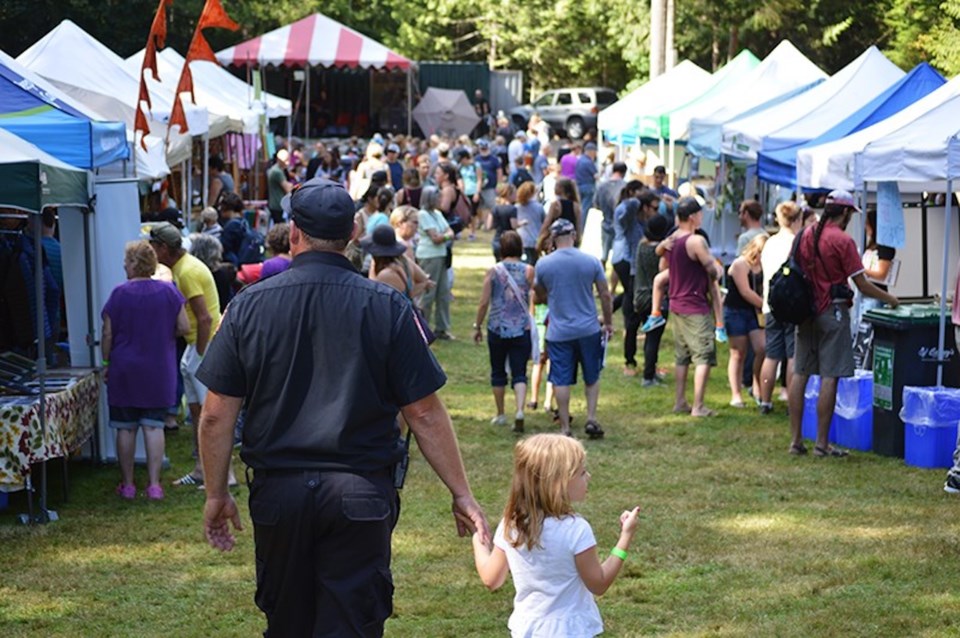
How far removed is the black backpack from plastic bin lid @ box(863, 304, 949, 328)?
695 mm

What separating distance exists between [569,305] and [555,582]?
6383mm

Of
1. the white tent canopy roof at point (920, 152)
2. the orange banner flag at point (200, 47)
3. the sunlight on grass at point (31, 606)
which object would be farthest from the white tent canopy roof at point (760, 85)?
the sunlight on grass at point (31, 606)

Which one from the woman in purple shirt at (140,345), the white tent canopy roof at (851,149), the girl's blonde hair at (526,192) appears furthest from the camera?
the girl's blonde hair at (526,192)

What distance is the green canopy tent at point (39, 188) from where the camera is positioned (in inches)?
312

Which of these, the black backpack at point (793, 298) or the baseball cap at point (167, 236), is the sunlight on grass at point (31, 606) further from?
the black backpack at point (793, 298)

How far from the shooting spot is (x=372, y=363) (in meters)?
4.40

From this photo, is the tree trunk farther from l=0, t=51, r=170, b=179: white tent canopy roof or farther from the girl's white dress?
the girl's white dress

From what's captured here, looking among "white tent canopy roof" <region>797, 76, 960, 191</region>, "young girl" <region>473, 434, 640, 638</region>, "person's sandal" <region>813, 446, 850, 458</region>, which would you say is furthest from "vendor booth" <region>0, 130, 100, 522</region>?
"white tent canopy roof" <region>797, 76, 960, 191</region>

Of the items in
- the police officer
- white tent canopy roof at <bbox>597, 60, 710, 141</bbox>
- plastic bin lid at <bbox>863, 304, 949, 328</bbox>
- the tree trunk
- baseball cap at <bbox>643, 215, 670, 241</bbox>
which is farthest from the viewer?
the tree trunk

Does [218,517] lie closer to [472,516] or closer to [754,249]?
[472,516]

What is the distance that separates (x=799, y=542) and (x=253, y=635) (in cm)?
328

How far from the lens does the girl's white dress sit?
4.42 metres

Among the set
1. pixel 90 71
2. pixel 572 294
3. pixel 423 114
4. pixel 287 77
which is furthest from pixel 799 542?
pixel 287 77

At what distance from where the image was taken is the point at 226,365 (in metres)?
4.42
